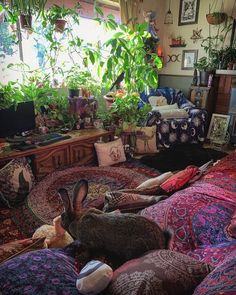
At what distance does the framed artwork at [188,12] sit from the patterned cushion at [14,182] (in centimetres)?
408

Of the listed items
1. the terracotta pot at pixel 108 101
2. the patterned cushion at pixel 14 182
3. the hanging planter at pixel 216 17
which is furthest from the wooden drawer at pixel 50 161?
the hanging planter at pixel 216 17

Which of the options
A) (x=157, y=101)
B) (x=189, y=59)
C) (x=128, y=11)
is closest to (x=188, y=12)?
(x=189, y=59)

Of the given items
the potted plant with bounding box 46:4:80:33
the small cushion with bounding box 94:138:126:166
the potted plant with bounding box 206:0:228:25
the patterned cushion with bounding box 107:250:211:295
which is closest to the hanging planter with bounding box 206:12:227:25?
the potted plant with bounding box 206:0:228:25

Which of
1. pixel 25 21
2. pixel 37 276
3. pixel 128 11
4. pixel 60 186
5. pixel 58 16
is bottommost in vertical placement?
pixel 60 186

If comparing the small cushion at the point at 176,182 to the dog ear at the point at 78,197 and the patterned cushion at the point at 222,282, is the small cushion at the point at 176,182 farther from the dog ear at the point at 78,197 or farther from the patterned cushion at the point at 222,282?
the patterned cushion at the point at 222,282

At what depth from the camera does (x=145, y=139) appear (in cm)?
361

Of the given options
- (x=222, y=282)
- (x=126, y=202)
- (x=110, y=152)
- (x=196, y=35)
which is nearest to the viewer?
(x=222, y=282)

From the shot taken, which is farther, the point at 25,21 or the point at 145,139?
the point at 145,139

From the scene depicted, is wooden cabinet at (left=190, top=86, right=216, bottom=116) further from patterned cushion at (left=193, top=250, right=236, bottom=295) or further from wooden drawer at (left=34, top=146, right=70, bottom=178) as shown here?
patterned cushion at (left=193, top=250, right=236, bottom=295)

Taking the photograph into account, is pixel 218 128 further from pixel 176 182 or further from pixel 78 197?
pixel 78 197

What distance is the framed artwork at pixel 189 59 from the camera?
15.5 feet

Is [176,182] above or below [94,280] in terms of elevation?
below

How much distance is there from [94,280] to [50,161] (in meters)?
2.14

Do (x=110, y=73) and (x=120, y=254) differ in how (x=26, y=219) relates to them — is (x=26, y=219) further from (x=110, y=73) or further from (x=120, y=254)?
(x=110, y=73)
